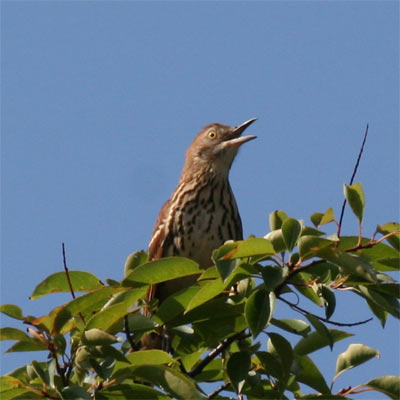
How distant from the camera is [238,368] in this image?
385 cm

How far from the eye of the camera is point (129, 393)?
3707 mm

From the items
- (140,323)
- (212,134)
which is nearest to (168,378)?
(140,323)

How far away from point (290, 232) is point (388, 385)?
87 centimetres

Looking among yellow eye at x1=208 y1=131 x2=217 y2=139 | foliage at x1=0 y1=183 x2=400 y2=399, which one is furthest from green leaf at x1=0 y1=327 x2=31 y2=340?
yellow eye at x1=208 y1=131 x2=217 y2=139

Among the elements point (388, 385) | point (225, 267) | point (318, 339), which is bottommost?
point (388, 385)

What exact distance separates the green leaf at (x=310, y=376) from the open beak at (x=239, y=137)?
323 centimetres

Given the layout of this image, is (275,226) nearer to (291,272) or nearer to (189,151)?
(291,272)

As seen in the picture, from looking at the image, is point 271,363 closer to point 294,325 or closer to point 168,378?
point 294,325

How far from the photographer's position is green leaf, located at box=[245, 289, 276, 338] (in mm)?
3480

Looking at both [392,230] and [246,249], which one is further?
[392,230]

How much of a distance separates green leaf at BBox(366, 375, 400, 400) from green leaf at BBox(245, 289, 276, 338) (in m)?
0.67

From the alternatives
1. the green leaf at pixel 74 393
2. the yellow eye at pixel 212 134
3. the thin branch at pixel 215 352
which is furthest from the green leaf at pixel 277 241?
the yellow eye at pixel 212 134

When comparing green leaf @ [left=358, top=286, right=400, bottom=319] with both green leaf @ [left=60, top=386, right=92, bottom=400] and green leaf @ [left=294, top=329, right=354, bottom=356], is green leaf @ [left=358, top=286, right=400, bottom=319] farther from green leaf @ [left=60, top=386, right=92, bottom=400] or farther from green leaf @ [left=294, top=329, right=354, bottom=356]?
green leaf @ [left=60, top=386, right=92, bottom=400]

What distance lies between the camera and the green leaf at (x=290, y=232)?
140 inches
